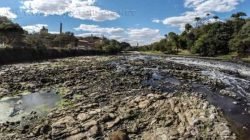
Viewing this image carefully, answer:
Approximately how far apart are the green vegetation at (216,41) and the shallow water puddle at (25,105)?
262 ft

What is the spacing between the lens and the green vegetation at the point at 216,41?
100438 millimetres

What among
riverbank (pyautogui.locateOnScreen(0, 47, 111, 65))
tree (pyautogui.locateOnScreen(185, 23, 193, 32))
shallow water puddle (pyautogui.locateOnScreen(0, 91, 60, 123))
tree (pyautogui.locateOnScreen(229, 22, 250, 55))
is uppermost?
tree (pyautogui.locateOnScreen(185, 23, 193, 32))

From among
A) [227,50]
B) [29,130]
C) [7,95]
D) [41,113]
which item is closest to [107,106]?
[41,113]

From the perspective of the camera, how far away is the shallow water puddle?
22.0m

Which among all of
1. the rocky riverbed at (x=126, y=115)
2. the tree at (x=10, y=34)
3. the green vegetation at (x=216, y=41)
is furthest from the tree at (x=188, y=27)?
the rocky riverbed at (x=126, y=115)

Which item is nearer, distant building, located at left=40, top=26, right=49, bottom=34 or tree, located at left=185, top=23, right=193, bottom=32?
distant building, located at left=40, top=26, right=49, bottom=34

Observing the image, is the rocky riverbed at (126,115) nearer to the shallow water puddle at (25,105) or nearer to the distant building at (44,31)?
the shallow water puddle at (25,105)

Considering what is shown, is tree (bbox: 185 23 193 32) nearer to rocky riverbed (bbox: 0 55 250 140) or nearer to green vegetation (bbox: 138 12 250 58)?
green vegetation (bbox: 138 12 250 58)

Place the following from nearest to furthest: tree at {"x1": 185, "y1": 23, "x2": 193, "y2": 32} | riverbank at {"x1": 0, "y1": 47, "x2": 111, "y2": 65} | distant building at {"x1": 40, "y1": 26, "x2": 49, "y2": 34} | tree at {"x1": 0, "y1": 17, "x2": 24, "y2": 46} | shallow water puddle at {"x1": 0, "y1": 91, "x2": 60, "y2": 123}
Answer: shallow water puddle at {"x1": 0, "y1": 91, "x2": 60, "y2": 123} < riverbank at {"x1": 0, "y1": 47, "x2": 111, "y2": 65} < tree at {"x1": 0, "y1": 17, "x2": 24, "y2": 46} < distant building at {"x1": 40, "y1": 26, "x2": 49, "y2": 34} < tree at {"x1": 185, "y1": 23, "x2": 193, "y2": 32}

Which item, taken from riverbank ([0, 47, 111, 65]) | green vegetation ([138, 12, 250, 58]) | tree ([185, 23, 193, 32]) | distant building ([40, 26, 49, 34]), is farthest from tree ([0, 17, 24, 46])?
tree ([185, 23, 193, 32])

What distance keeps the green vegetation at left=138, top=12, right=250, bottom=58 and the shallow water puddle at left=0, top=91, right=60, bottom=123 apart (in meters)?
79.8

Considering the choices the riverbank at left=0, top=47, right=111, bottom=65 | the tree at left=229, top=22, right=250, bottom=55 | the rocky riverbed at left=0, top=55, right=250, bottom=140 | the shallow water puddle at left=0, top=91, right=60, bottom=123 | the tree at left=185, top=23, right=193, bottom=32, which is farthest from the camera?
the tree at left=185, top=23, right=193, bottom=32

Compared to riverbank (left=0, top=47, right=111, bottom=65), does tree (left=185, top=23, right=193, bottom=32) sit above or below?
above

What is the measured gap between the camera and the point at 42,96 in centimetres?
2852
